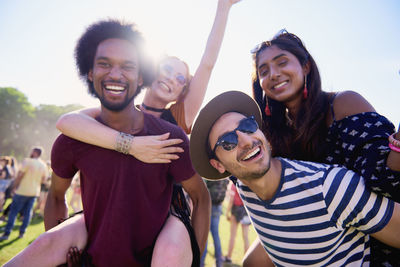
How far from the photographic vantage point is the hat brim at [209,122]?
2.27 metres

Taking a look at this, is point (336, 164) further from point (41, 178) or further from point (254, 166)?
point (41, 178)

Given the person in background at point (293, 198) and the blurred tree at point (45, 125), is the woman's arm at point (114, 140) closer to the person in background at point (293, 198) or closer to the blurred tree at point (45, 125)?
the person in background at point (293, 198)

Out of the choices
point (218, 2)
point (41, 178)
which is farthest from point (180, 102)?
point (41, 178)

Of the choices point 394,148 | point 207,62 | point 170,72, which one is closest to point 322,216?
point 394,148

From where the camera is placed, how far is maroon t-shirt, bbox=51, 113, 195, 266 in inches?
70.9

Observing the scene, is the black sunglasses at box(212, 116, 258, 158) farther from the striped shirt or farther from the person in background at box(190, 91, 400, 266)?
the striped shirt

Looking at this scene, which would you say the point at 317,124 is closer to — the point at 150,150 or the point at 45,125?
the point at 150,150

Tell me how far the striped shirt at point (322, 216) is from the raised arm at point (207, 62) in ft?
4.63

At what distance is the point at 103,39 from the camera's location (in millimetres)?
2439

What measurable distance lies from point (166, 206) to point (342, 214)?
1327 mm

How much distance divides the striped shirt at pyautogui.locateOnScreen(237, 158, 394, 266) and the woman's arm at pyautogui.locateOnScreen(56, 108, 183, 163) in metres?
0.95

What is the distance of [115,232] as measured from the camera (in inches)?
70.9

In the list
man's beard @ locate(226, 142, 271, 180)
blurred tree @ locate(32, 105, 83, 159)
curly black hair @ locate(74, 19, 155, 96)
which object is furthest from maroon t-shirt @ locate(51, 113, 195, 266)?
blurred tree @ locate(32, 105, 83, 159)

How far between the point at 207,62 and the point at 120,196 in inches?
74.8
